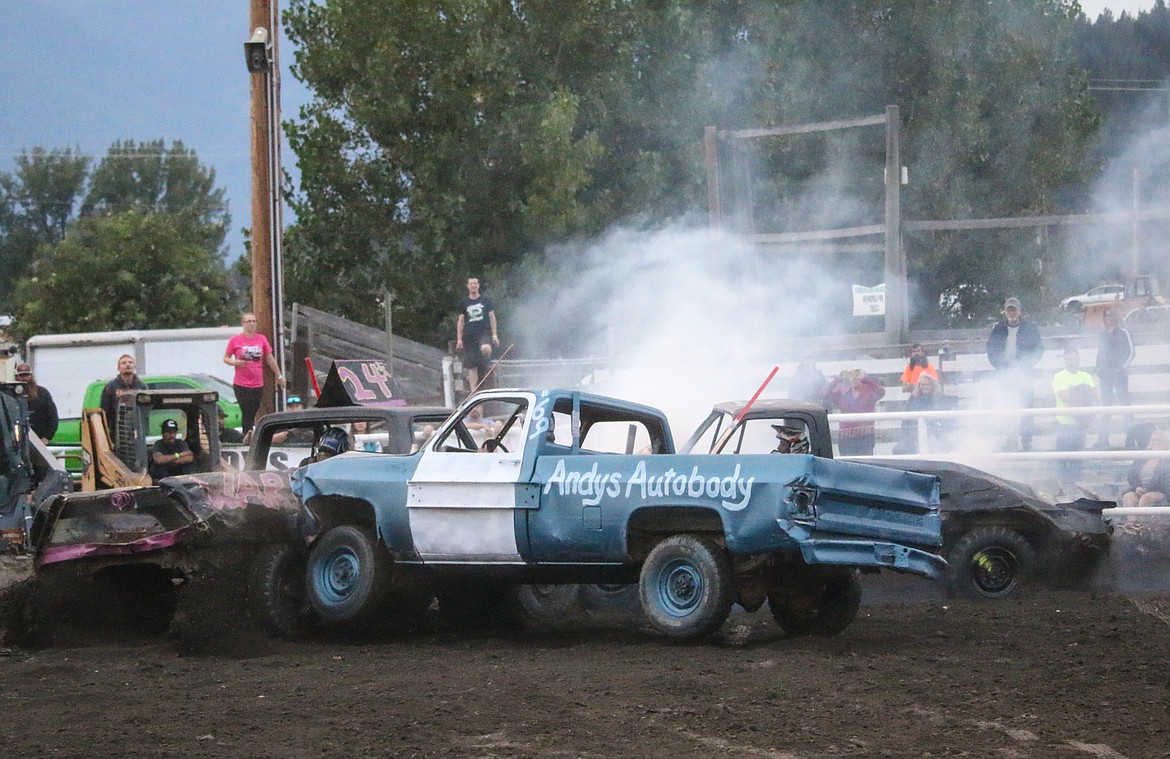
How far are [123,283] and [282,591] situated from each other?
32631 mm

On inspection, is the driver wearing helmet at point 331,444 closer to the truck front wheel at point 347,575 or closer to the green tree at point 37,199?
the truck front wheel at point 347,575

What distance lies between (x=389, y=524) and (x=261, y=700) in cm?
235

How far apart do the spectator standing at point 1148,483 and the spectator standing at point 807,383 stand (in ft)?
11.7

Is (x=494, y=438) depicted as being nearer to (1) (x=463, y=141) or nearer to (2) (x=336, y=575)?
(2) (x=336, y=575)

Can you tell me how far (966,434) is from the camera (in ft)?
45.5

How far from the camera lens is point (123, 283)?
40281 mm

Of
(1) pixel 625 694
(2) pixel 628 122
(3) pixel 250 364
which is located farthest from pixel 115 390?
(2) pixel 628 122

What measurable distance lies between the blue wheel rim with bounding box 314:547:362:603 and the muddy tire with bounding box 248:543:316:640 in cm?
16

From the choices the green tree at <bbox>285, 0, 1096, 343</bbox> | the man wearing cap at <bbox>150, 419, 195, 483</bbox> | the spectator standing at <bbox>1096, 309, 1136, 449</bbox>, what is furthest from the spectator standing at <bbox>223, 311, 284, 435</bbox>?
the green tree at <bbox>285, 0, 1096, 343</bbox>

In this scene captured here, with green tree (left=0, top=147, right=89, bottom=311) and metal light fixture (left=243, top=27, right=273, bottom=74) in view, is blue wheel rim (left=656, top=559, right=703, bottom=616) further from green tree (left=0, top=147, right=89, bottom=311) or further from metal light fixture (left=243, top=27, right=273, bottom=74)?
green tree (left=0, top=147, right=89, bottom=311)

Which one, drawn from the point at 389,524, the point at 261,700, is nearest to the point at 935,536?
the point at 389,524

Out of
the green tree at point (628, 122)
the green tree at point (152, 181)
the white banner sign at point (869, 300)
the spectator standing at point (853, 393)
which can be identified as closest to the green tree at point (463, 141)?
the green tree at point (628, 122)

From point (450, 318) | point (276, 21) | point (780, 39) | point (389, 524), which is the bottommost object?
point (389, 524)

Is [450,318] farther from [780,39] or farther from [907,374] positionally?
[907,374]
